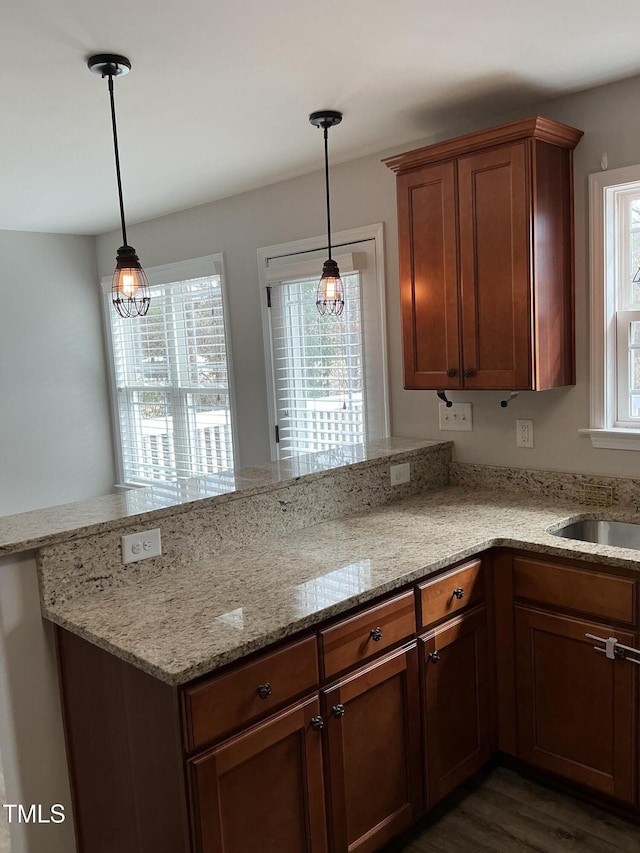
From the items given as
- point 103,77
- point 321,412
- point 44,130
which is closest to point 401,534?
point 321,412

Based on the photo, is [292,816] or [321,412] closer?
[292,816]

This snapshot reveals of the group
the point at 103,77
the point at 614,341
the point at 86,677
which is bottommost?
the point at 86,677

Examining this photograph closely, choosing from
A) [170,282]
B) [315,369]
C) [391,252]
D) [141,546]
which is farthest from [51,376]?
[141,546]

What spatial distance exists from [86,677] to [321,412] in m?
2.11

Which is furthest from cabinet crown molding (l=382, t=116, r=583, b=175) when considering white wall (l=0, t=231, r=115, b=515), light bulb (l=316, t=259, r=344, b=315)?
white wall (l=0, t=231, r=115, b=515)

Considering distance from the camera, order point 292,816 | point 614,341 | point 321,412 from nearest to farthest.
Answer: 1. point 292,816
2. point 614,341
3. point 321,412

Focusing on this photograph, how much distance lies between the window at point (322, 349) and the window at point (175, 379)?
0.42 metres

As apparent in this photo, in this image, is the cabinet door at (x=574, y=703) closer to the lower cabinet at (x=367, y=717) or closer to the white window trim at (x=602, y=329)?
the lower cabinet at (x=367, y=717)

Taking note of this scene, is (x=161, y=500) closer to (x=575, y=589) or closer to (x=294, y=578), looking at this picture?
(x=294, y=578)

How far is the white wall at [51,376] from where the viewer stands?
4555mm

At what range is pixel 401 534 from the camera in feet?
8.04

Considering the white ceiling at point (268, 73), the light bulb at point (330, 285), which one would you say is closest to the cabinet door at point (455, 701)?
the light bulb at point (330, 285)

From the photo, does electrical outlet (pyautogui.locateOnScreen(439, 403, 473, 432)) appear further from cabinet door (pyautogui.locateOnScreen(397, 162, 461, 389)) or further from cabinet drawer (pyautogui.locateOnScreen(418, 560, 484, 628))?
cabinet drawer (pyautogui.locateOnScreen(418, 560, 484, 628))

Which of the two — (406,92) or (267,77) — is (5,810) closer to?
(267,77)
